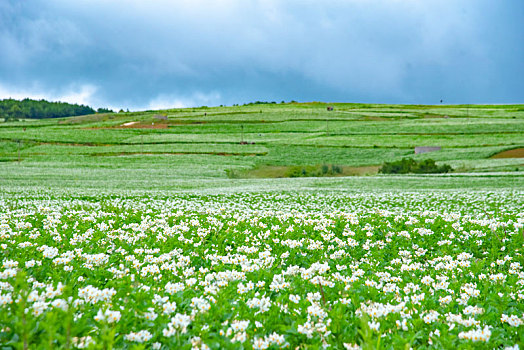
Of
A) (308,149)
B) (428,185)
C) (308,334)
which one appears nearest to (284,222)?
(308,334)

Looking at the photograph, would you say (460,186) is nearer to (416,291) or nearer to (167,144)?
(416,291)

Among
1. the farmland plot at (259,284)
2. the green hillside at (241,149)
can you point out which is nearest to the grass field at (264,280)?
the farmland plot at (259,284)

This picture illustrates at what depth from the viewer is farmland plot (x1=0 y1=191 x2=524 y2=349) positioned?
410cm

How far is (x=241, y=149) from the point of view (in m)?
82.6

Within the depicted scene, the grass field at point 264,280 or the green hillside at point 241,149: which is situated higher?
the green hillside at point 241,149

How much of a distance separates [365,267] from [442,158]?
209 ft

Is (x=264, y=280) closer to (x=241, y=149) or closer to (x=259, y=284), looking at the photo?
(x=259, y=284)

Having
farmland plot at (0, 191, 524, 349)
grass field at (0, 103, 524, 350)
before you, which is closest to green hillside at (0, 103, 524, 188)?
grass field at (0, 103, 524, 350)

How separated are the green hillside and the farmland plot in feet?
99.0

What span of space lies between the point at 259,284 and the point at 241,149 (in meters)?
77.2

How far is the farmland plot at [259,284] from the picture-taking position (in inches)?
161

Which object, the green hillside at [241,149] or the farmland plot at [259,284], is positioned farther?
the green hillside at [241,149]

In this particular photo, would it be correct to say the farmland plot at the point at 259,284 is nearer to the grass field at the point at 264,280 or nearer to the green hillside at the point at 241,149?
the grass field at the point at 264,280

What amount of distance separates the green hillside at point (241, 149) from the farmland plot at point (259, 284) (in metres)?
30.2
